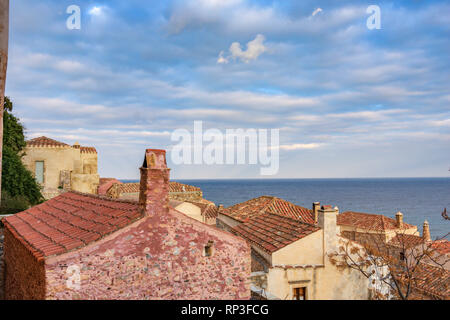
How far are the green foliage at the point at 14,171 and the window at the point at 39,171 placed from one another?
356 cm

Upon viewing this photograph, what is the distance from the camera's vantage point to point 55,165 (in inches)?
1531

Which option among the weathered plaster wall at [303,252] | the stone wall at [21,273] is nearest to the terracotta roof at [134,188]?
the stone wall at [21,273]

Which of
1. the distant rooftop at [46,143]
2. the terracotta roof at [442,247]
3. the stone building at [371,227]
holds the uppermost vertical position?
the distant rooftop at [46,143]

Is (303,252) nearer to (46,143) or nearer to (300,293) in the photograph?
(300,293)

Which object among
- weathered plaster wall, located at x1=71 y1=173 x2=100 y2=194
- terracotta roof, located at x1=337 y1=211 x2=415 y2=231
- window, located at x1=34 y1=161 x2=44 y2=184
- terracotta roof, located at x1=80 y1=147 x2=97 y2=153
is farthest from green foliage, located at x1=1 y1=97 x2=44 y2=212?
terracotta roof, located at x1=337 y1=211 x2=415 y2=231

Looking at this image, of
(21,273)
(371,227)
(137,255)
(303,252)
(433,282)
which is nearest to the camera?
(137,255)

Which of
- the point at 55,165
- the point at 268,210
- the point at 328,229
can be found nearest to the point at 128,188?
the point at 55,165

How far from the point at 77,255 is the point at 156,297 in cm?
239

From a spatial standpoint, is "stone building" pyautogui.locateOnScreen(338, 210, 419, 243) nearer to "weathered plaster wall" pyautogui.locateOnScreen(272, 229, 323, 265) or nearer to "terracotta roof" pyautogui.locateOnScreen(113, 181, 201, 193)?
"terracotta roof" pyautogui.locateOnScreen(113, 181, 201, 193)

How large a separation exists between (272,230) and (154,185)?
1066 centimetres

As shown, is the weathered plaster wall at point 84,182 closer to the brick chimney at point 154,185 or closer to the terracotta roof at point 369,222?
the brick chimney at point 154,185

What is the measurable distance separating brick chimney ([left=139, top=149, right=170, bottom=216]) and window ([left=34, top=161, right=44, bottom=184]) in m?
35.4

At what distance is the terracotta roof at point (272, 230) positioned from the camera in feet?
51.3
